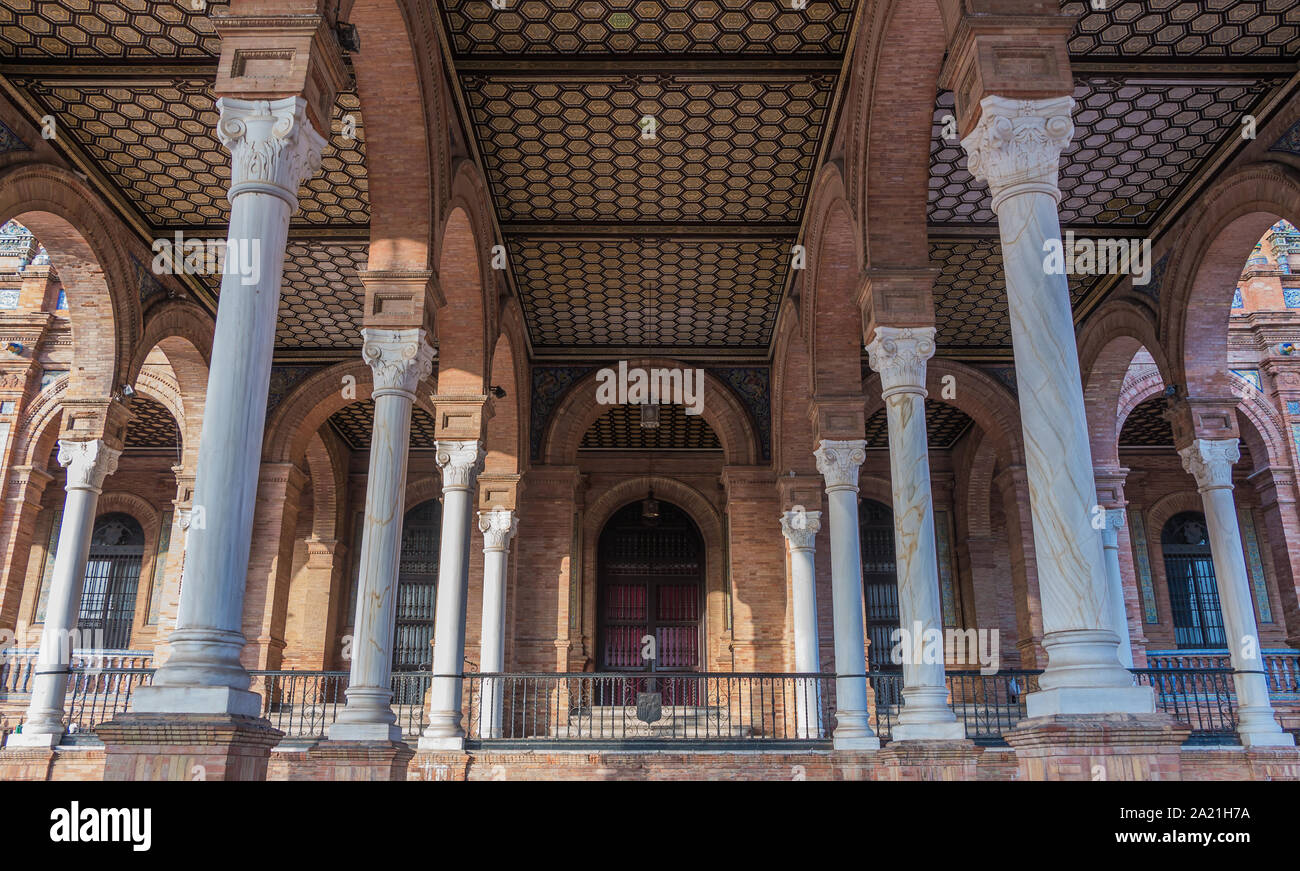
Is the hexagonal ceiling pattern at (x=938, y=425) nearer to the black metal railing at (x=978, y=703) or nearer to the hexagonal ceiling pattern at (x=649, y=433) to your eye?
the hexagonal ceiling pattern at (x=649, y=433)

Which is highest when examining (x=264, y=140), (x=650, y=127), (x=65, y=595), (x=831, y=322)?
(x=650, y=127)

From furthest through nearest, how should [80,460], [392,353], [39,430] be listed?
[39,430] < [80,460] < [392,353]

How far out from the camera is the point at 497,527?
1377cm

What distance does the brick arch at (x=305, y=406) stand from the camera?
49.7ft

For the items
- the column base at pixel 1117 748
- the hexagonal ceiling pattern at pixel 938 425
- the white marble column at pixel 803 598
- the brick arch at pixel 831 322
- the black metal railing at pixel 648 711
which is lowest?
the column base at pixel 1117 748

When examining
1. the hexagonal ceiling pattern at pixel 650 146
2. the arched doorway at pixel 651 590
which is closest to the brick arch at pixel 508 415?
the hexagonal ceiling pattern at pixel 650 146

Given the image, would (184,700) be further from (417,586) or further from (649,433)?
(417,586)

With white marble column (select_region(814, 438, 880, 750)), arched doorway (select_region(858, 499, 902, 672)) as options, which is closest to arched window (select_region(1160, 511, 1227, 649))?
arched doorway (select_region(858, 499, 902, 672))

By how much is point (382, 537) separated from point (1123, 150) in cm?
826

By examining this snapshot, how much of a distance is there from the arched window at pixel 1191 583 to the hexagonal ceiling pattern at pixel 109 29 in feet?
57.4

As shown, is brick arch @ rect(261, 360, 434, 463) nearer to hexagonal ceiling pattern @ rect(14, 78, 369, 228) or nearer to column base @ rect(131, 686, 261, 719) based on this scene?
hexagonal ceiling pattern @ rect(14, 78, 369, 228)

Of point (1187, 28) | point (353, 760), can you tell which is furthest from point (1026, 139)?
point (353, 760)

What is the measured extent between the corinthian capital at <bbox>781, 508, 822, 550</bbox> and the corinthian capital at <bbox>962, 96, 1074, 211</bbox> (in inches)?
334
